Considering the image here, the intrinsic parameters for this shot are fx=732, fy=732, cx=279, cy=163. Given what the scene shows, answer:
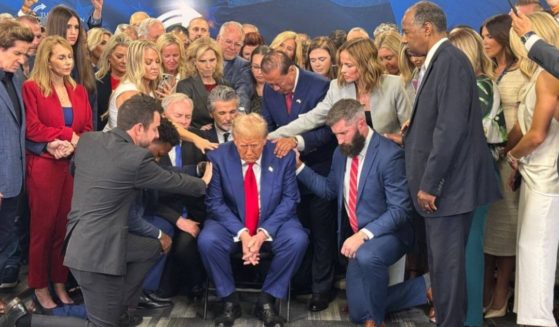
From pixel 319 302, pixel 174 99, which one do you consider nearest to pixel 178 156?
pixel 174 99

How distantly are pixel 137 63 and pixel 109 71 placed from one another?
0.53m

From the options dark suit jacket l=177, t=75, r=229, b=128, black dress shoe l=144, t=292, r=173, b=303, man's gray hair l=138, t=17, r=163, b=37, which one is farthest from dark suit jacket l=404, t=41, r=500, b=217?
man's gray hair l=138, t=17, r=163, b=37

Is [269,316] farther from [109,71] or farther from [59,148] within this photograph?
[109,71]

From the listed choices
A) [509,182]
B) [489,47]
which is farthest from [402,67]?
[509,182]

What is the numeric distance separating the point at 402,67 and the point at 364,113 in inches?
28.4

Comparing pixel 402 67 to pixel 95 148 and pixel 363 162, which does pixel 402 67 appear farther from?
pixel 95 148

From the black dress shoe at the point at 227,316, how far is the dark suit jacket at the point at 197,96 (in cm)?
121

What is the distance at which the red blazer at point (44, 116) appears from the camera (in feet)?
13.6

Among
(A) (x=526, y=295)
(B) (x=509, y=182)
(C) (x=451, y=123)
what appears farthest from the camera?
(B) (x=509, y=182)

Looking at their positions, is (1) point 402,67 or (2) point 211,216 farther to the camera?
(1) point 402,67

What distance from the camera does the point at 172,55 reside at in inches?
211

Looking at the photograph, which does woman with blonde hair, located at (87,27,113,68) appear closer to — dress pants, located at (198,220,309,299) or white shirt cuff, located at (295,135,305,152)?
white shirt cuff, located at (295,135,305,152)

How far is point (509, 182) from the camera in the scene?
407 cm

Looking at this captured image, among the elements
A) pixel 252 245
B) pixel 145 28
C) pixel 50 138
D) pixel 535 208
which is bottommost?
pixel 252 245
